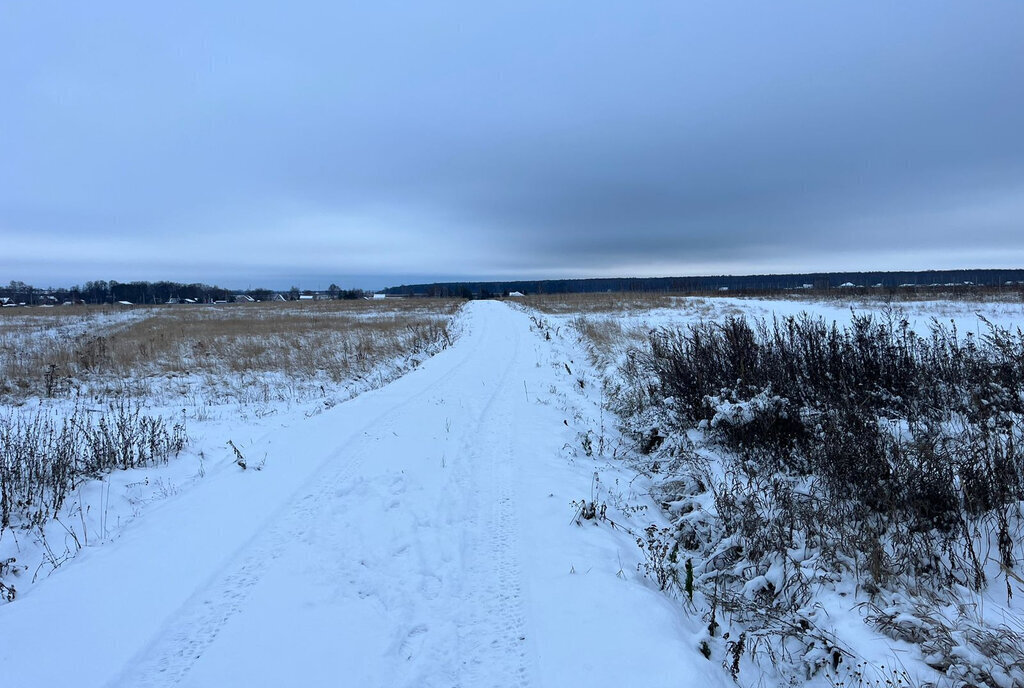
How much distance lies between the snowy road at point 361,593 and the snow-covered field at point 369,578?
0.02m

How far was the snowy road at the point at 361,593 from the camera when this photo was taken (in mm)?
3004

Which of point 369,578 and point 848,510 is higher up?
point 848,510

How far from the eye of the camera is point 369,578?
3.98 m

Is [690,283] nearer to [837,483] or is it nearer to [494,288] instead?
[494,288]

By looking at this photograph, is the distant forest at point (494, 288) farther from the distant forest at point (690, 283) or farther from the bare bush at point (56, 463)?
the bare bush at point (56, 463)

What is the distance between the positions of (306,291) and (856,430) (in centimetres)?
21351

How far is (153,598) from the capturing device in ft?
12.0

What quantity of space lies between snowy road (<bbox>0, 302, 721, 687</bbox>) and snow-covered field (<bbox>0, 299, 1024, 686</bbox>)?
16 millimetres

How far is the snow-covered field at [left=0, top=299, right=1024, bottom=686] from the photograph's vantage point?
9.91 ft

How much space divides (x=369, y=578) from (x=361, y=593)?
202 mm

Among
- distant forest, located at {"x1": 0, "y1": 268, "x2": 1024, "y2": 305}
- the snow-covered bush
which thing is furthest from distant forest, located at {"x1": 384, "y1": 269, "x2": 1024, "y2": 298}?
the snow-covered bush

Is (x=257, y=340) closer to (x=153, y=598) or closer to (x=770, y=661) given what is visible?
(x=153, y=598)

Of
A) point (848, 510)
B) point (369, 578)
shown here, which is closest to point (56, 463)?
point (369, 578)

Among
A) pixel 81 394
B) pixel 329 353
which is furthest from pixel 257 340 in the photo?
pixel 81 394
